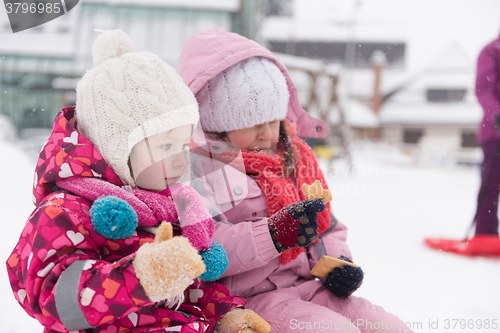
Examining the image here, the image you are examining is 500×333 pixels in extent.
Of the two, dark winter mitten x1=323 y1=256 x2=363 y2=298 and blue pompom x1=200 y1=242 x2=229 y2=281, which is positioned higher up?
blue pompom x1=200 y1=242 x2=229 y2=281

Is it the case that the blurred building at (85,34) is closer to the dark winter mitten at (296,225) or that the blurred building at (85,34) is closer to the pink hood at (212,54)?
the pink hood at (212,54)

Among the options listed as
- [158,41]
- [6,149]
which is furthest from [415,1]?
[6,149]

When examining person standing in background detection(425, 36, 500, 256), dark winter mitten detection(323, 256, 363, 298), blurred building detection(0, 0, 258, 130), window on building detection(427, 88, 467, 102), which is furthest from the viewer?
window on building detection(427, 88, 467, 102)

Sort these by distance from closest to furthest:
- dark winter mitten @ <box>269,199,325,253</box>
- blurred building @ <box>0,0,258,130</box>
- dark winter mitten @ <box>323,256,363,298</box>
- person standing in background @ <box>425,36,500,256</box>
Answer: dark winter mitten @ <box>269,199,325,253</box> < dark winter mitten @ <box>323,256,363,298</box> < blurred building @ <box>0,0,258,130</box> < person standing in background @ <box>425,36,500,256</box>

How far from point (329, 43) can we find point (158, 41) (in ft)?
3.57

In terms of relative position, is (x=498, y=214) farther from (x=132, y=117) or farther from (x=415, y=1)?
(x=132, y=117)

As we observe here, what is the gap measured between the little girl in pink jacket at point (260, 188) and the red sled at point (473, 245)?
1.22 m

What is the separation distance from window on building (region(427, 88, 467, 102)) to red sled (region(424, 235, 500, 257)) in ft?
10.9

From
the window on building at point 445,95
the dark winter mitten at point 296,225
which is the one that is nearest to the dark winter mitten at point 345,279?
the dark winter mitten at point 296,225

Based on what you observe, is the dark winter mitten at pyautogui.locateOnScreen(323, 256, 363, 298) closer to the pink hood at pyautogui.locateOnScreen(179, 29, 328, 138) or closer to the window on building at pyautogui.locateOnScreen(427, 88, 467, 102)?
the pink hood at pyautogui.locateOnScreen(179, 29, 328, 138)

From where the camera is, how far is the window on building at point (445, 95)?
200 inches

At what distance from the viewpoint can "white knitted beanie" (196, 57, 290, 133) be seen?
0.98 m

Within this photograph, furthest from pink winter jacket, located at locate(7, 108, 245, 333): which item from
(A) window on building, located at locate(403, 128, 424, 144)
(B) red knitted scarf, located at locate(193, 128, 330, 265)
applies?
(A) window on building, located at locate(403, 128, 424, 144)

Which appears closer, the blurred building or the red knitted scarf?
the red knitted scarf
